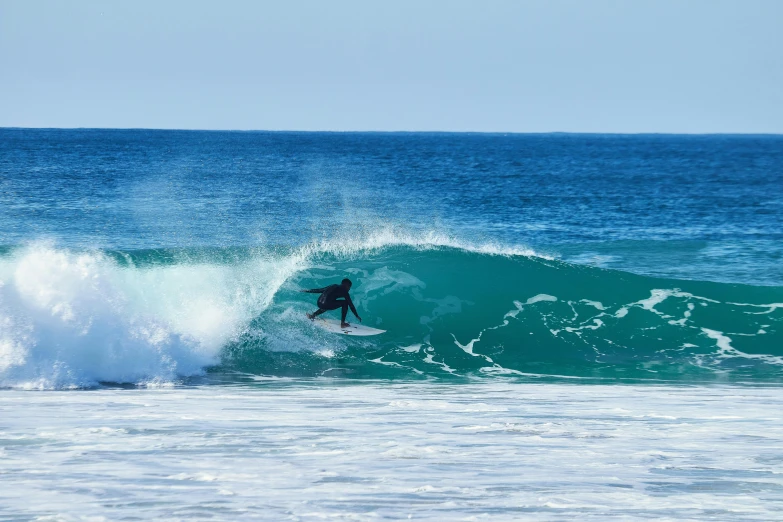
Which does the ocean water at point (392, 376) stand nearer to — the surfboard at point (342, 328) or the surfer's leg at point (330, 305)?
the surfboard at point (342, 328)

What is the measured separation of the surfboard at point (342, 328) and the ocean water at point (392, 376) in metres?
0.18

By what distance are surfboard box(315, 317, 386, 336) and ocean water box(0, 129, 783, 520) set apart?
0.18 meters

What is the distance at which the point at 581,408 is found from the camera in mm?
10711

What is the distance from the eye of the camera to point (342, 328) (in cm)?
1484

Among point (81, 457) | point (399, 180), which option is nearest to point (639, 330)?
point (81, 457)

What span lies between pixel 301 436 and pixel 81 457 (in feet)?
7.48

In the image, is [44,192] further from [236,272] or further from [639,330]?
[639,330]

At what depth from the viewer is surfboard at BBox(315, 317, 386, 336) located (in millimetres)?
14914

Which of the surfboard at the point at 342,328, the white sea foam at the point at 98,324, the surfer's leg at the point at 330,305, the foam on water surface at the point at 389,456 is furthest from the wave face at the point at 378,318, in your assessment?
the foam on water surface at the point at 389,456

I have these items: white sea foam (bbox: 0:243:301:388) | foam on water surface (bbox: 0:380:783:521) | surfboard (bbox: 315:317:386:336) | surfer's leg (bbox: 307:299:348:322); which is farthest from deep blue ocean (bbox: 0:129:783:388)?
foam on water surface (bbox: 0:380:783:521)

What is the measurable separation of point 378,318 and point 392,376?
334 centimetres

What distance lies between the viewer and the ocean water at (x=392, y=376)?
735 cm

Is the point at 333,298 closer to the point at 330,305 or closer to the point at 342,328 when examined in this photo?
the point at 330,305

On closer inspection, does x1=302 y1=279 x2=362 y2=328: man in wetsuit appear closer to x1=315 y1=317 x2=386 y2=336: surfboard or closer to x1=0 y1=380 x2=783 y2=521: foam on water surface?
x1=315 y1=317 x2=386 y2=336: surfboard
